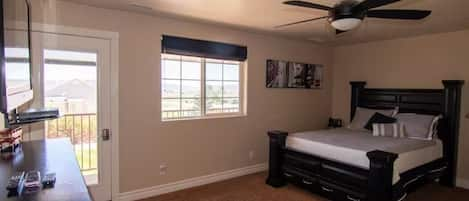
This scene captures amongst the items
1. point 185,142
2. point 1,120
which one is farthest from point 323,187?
point 1,120

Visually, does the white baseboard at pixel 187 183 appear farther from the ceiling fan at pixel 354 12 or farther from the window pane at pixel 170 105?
the ceiling fan at pixel 354 12

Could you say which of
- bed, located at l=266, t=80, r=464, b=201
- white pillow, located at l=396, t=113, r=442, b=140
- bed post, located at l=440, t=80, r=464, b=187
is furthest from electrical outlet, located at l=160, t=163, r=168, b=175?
bed post, located at l=440, t=80, r=464, b=187

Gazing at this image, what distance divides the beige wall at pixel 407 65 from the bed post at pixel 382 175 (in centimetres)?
201

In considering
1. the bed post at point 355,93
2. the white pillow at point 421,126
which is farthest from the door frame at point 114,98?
the bed post at point 355,93

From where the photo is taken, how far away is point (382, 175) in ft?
8.76

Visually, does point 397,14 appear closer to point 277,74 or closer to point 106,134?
point 277,74

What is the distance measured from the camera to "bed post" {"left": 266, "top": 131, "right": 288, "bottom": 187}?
372 cm

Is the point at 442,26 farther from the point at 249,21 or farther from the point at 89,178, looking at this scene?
the point at 89,178

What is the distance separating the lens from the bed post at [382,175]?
2.65 metres

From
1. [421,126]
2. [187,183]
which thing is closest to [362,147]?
[421,126]

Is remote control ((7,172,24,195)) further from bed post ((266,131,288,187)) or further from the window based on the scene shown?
bed post ((266,131,288,187))

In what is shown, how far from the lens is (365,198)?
2824 millimetres

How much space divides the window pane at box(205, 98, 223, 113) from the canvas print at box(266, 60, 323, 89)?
34.3 inches

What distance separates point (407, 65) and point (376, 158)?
2.39 m
